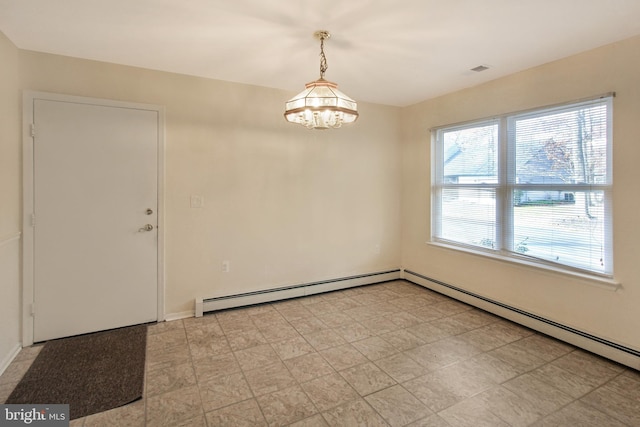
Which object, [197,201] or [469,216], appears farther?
[469,216]

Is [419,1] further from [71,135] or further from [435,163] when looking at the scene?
[71,135]

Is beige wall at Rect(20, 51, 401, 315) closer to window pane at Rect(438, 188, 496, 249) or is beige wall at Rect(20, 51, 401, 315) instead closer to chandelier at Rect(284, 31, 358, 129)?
window pane at Rect(438, 188, 496, 249)

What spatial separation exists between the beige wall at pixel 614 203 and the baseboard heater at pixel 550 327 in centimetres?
5

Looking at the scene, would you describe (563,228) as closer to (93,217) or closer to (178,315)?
(178,315)


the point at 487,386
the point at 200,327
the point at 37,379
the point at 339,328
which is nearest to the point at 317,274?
the point at 339,328

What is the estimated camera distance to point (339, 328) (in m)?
3.09

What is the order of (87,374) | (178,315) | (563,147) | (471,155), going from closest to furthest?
(87,374)
(563,147)
(178,315)
(471,155)

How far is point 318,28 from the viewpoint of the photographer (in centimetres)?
231

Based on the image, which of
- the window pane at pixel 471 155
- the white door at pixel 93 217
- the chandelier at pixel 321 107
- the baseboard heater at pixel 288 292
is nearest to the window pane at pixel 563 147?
the window pane at pixel 471 155

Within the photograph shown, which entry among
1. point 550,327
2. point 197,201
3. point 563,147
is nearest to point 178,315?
point 197,201

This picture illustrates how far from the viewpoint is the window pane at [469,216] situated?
3529 mm

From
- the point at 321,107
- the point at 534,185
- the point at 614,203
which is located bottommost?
the point at 614,203

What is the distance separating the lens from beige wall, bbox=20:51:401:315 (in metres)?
3.10

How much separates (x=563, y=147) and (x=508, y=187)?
606 mm
